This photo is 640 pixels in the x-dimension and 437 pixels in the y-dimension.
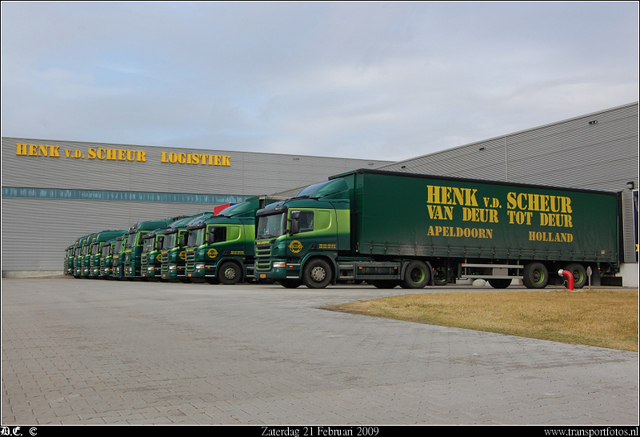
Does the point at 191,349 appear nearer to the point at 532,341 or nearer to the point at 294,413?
the point at 294,413

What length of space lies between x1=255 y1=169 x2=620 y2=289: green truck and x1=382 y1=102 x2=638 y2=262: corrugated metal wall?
3134 millimetres

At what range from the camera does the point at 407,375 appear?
663cm

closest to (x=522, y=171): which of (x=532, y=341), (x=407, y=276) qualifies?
(x=407, y=276)

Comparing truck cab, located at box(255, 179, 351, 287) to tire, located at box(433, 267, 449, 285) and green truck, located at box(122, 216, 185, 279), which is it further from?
green truck, located at box(122, 216, 185, 279)

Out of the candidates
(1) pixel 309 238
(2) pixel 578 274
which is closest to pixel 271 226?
(1) pixel 309 238

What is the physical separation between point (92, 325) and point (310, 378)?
6190 millimetres

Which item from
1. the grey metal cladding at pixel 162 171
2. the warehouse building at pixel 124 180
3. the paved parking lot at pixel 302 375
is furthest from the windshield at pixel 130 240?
the paved parking lot at pixel 302 375

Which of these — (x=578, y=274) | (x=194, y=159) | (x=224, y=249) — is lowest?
(x=578, y=274)

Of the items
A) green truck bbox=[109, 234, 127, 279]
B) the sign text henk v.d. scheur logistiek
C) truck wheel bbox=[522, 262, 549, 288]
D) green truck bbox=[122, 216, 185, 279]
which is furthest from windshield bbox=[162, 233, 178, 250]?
the sign text henk v.d. scheur logistiek

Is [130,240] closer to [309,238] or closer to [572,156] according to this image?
[309,238]

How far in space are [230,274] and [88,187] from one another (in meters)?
31.5

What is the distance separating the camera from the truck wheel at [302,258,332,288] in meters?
22.6

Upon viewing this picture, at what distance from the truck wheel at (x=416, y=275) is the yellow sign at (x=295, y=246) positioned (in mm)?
4210

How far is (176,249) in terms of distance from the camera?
3284 cm
